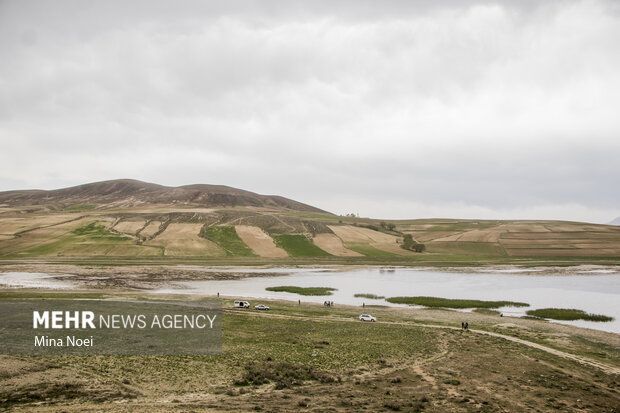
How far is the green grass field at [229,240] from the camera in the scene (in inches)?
6503

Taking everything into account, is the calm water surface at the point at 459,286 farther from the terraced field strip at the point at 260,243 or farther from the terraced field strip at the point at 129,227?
the terraced field strip at the point at 129,227

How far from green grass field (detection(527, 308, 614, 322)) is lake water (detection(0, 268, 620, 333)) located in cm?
192

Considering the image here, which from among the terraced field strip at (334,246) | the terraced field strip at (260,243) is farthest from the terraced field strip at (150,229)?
the terraced field strip at (334,246)

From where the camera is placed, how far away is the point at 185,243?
167000 mm

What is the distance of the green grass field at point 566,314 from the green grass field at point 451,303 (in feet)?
22.1

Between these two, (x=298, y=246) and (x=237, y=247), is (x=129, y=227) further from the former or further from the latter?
(x=298, y=246)

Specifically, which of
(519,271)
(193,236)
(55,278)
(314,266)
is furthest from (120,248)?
(519,271)

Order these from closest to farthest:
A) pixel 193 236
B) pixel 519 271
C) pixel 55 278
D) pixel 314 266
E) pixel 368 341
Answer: pixel 368 341, pixel 55 278, pixel 519 271, pixel 314 266, pixel 193 236

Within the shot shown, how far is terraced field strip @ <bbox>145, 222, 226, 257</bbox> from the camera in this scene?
15700 centimetres

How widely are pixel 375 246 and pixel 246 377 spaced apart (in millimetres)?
162545

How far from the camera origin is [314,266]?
143 meters

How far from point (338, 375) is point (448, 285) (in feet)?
252

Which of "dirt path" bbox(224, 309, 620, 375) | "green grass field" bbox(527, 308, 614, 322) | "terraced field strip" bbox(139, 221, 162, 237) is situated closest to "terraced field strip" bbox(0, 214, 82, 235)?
"terraced field strip" bbox(139, 221, 162, 237)

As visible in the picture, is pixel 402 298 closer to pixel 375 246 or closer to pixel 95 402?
pixel 95 402
